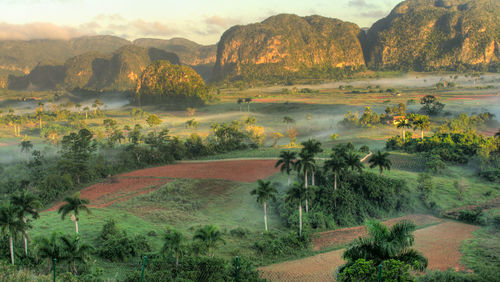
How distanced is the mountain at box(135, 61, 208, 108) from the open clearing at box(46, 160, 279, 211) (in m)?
90.0

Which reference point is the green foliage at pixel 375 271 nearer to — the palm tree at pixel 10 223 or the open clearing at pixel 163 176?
the palm tree at pixel 10 223

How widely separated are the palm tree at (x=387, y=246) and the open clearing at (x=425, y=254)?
11488 millimetres

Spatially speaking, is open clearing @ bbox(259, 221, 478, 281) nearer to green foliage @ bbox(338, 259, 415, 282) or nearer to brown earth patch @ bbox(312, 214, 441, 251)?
brown earth patch @ bbox(312, 214, 441, 251)

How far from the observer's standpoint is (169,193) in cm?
4531

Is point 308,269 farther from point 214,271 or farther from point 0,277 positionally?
point 0,277

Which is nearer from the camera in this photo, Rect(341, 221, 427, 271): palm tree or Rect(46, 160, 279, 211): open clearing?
Rect(341, 221, 427, 271): palm tree

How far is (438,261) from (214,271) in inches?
675

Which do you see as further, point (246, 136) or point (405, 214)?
point (246, 136)

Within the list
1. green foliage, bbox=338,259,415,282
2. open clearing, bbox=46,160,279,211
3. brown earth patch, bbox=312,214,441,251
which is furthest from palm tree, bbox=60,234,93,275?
open clearing, bbox=46,160,279,211

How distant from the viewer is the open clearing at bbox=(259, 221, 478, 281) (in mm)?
24766

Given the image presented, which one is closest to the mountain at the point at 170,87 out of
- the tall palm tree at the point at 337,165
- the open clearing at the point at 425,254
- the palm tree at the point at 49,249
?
the tall palm tree at the point at 337,165

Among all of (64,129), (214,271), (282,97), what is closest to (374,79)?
(282,97)

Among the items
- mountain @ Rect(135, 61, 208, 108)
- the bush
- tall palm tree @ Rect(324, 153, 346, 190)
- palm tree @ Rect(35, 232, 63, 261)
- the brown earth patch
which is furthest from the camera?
mountain @ Rect(135, 61, 208, 108)

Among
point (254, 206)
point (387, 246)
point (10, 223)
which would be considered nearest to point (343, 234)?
point (254, 206)
